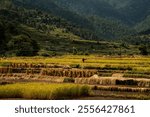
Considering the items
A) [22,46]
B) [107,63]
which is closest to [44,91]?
[107,63]

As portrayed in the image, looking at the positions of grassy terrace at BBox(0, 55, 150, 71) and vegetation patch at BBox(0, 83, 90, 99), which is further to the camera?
grassy terrace at BBox(0, 55, 150, 71)

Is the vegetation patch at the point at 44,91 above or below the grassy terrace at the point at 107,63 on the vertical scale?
below

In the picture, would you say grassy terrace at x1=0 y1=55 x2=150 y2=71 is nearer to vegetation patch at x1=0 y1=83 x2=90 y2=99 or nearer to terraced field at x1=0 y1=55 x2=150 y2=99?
terraced field at x1=0 y1=55 x2=150 y2=99

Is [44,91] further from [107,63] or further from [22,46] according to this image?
[22,46]

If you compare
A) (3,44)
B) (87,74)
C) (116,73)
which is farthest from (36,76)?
(3,44)

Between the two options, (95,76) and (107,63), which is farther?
(107,63)

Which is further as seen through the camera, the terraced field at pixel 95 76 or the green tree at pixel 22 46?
the green tree at pixel 22 46

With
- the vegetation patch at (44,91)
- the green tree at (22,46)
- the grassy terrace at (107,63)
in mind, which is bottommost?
the vegetation patch at (44,91)

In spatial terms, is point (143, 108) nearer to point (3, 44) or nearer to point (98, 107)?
point (98, 107)

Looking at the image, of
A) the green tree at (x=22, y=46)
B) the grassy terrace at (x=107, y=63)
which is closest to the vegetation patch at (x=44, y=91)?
the grassy terrace at (x=107, y=63)

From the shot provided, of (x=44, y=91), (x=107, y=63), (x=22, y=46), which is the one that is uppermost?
(x=22, y=46)

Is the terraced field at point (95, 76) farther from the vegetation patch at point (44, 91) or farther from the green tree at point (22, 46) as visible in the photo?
the green tree at point (22, 46)

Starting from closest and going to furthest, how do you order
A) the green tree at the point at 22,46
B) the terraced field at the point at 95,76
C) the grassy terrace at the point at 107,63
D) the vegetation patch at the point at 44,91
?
1. the vegetation patch at the point at 44,91
2. the terraced field at the point at 95,76
3. the grassy terrace at the point at 107,63
4. the green tree at the point at 22,46

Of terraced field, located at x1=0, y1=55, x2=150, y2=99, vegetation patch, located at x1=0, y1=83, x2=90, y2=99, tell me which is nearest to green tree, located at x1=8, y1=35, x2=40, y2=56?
terraced field, located at x1=0, y1=55, x2=150, y2=99
